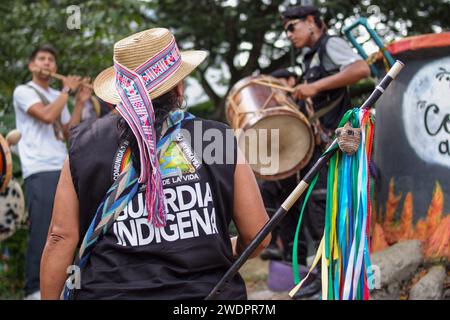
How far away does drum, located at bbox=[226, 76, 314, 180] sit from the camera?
499cm

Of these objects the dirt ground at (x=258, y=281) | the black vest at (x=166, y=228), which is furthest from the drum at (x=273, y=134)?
the black vest at (x=166, y=228)

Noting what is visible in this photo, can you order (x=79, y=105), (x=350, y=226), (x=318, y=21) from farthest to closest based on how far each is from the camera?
(x=79, y=105) → (x=318, y=21) → (x=350, y=226)

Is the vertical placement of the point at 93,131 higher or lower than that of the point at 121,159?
higher

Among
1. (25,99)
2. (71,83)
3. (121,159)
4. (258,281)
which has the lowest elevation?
(258,281)

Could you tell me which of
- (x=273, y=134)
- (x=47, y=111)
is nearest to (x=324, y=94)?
(x=273, y=134)

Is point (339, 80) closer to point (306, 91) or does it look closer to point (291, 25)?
point (306, 91)

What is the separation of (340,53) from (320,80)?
0.80 ft

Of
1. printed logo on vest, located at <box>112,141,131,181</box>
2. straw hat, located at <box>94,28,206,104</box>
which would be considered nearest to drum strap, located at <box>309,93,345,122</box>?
straw hat, located at <box>94,28,206,104</box>

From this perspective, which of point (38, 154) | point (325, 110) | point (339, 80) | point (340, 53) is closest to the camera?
point (339, 80)

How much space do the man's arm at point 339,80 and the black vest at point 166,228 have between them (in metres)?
2.41

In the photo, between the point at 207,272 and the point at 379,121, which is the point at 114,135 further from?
the point at 379,121

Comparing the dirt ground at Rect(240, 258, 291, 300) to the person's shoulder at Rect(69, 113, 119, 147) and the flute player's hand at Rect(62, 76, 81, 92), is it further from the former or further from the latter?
the person's shoulder at Rect(69, 113, 119, 147)

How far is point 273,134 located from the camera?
5.03 m
